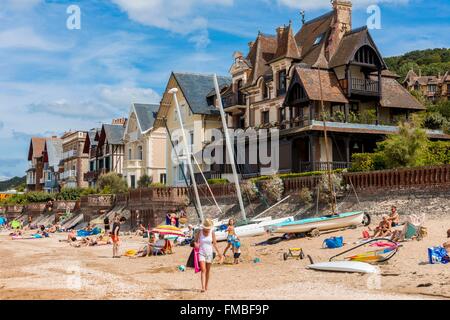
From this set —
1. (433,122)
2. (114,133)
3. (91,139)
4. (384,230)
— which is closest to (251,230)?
(384,230)

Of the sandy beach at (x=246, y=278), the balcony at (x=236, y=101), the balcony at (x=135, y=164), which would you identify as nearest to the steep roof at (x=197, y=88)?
the balcony at (x=236, y=101)

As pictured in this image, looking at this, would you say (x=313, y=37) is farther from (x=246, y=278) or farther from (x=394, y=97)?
(x=246, y=278)

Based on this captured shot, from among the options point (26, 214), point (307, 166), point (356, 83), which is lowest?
point (26, 214)

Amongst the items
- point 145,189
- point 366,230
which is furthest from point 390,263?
point 145,189

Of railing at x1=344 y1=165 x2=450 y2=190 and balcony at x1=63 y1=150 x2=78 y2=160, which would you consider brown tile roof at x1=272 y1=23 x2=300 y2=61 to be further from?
balcony at x1=63 y1=150 x2=78 y2=160

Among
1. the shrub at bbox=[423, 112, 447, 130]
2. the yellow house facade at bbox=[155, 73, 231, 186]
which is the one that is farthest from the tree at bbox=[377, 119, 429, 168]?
the yellow house facade at bbox=[155, 73, 231, 186]

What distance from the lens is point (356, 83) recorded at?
37.7 m

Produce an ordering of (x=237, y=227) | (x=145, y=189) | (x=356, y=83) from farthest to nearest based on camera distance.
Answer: (x=145, y=189), (x=356, y=83), (x=237, y=227)

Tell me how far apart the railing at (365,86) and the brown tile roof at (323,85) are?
89cm

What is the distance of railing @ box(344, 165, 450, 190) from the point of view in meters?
23.4

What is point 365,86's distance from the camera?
38094mm

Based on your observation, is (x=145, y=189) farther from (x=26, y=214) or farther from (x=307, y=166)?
(x=26, y=214)

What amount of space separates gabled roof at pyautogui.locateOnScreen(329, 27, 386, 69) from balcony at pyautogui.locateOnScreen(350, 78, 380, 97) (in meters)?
1.34
